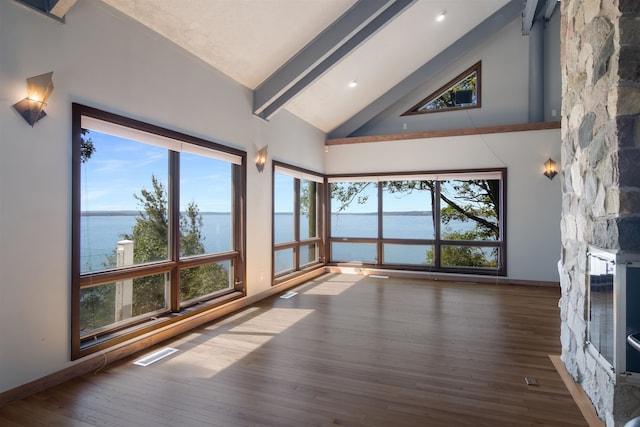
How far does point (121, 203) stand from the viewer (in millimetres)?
3586

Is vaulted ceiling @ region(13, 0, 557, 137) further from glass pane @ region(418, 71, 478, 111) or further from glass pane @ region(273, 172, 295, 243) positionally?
glass pane @ region(273, 172, 295, 243)

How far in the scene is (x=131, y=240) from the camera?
368 cm

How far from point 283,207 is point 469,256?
390 cm

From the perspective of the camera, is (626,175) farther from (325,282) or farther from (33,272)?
(325,282)

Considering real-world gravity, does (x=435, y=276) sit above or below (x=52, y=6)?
below

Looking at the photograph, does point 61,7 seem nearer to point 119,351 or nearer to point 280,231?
point 119,351

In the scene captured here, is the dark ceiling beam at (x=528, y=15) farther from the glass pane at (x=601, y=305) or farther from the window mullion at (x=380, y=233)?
the glass pane at (x=601, y=305)

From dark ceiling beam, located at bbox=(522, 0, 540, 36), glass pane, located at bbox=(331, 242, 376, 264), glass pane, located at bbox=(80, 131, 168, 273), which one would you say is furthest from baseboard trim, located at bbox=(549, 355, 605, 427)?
dark ceiling beam, located at bbox=(522, 0, 540, 36)

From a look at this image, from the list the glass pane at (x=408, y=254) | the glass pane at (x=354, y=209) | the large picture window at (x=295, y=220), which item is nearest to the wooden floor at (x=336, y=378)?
the large picture window at (x=295, y=220)

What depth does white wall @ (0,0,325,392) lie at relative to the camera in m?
2.56

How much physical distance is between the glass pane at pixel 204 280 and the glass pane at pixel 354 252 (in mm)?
3504

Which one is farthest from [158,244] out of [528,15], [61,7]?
[528,15]

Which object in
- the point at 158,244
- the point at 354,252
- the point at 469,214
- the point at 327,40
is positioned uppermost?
the point at 327,40

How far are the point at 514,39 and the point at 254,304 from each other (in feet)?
23.5
